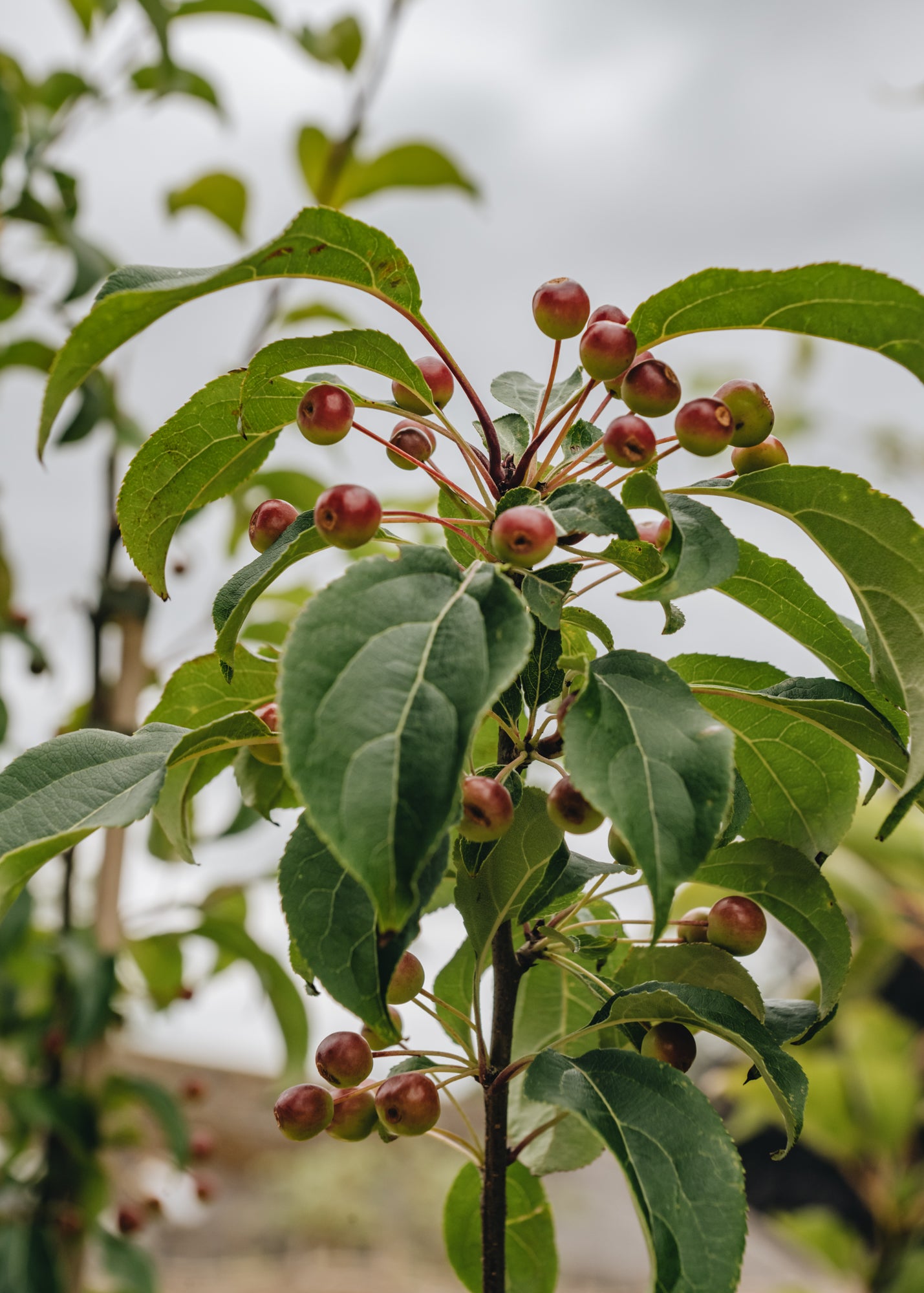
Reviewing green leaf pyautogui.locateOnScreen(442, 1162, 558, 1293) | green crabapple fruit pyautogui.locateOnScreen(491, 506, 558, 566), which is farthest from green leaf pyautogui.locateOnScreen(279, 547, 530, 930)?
green leaf pyautogui.locateOnScreen(442, 1162, 558, 1293)

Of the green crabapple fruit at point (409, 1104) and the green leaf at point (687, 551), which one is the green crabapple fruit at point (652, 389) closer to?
the green leaf at point (687, 551)

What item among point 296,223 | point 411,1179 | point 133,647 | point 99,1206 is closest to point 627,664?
point 296,223

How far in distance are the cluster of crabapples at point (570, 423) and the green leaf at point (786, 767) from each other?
0.37 feet

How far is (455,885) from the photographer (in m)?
0.54

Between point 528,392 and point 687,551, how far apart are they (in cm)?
21

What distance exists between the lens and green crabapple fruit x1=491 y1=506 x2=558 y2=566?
447 mm

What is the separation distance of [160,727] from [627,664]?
287mm

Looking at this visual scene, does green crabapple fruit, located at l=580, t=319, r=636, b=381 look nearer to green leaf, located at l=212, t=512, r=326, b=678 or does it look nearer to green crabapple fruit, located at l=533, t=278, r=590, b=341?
green crabapple fruit, located at l=533, t=278, r=590, b=341

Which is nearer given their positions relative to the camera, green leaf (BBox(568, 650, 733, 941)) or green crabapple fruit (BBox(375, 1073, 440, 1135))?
green leaf (BBox(568, 650, 733, 941))

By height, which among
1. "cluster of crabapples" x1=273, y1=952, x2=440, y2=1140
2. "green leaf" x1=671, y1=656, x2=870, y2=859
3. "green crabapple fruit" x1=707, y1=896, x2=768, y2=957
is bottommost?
"cluster of crabapples" x1=273, y1=952, x2=440, y2=1140

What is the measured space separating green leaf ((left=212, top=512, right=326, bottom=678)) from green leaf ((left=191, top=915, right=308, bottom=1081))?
3.53 feet

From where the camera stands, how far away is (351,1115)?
54 centimetres

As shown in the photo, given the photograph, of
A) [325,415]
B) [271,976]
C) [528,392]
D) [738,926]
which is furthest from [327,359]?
[271,976]

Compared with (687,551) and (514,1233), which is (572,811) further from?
(514,1233)
